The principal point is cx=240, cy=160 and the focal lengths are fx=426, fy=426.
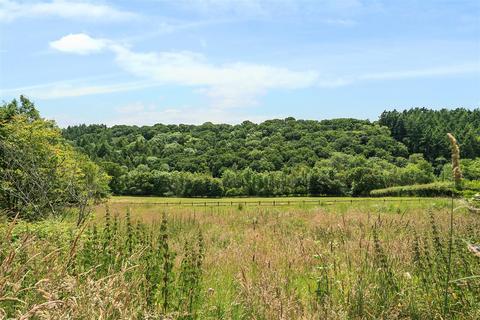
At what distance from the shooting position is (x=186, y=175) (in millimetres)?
110500

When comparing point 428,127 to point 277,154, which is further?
point 428,127

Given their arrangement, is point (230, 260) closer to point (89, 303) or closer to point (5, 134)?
point (89, 303)

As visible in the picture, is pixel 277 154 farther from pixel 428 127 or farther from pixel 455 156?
pixel 455 156

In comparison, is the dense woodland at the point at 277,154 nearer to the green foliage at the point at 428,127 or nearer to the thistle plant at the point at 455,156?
the green foliage at the point at 428,127

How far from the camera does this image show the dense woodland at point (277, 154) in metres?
99.5

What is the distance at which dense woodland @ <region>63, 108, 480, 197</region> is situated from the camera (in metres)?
99.5

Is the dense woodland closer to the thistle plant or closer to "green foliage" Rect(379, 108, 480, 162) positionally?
"green foliage" Rect(379, 108, 480, 162)

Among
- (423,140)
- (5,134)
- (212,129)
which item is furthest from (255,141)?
(5,134)

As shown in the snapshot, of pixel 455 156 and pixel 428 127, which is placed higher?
pixel 428 127

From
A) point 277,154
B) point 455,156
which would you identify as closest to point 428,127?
point 277,154

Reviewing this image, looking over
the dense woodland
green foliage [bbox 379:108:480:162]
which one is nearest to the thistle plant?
the dense woodland

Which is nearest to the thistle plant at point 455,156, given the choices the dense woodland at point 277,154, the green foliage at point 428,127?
the dense woodland at point 277,154

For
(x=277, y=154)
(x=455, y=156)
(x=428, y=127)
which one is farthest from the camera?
(x=428, y=127)

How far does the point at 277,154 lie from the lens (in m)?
133
